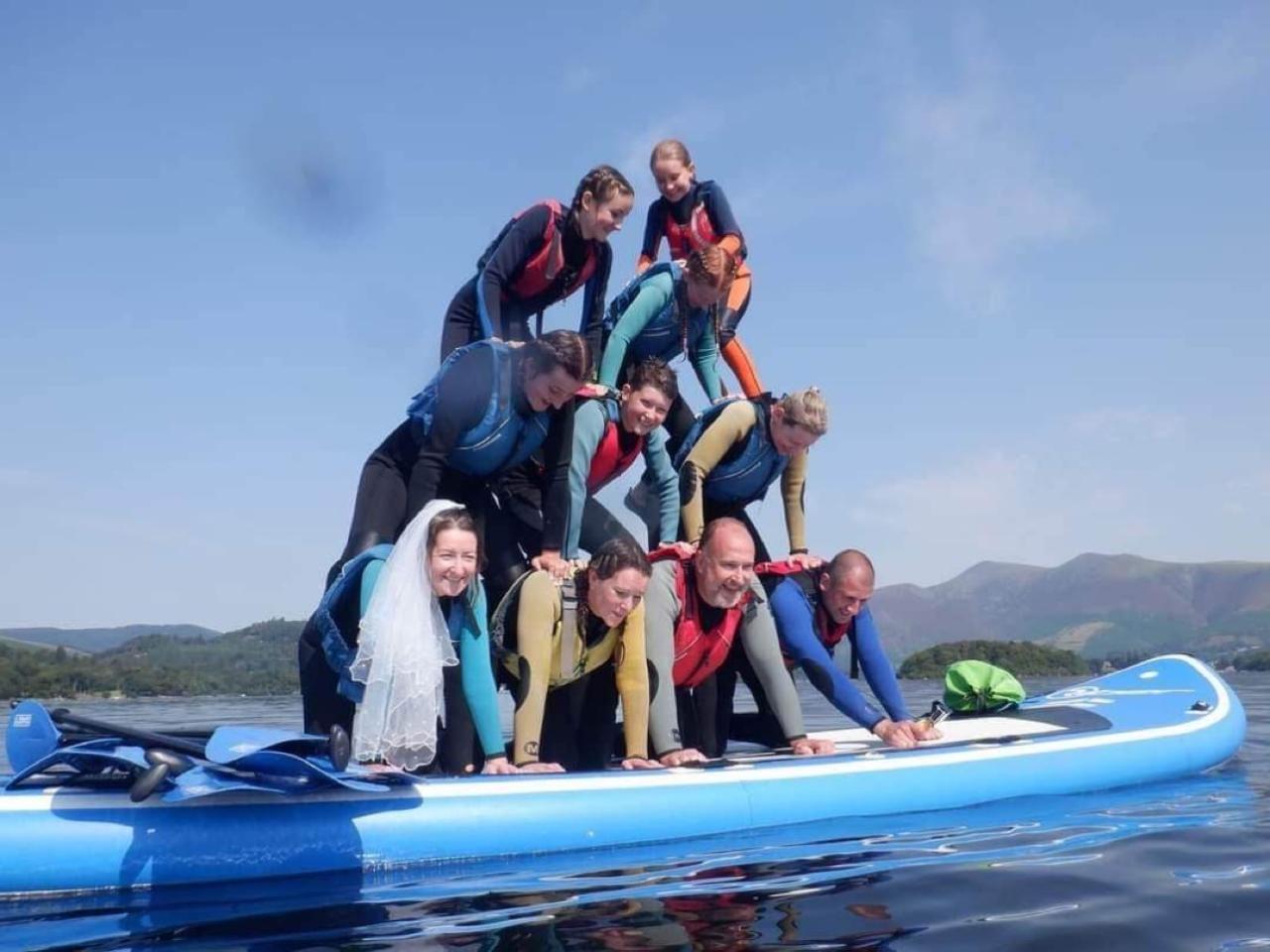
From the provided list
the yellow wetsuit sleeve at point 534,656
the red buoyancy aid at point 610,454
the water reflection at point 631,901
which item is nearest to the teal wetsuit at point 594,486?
the red buoyancy aid at point 610,454

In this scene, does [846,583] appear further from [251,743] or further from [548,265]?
[251,743]

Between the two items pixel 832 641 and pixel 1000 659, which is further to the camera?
pixel 1000 659

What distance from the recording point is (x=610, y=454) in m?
6.84

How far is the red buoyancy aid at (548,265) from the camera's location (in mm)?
7070

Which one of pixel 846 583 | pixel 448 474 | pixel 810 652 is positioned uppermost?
pixel 448 474

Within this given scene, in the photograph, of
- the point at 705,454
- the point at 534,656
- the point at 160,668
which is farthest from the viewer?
the point at 160,668

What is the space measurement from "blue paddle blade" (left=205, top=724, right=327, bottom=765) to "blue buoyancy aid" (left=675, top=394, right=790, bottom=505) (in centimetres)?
321

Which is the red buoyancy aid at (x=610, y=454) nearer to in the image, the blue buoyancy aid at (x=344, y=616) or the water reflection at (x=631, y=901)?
the blue buoyancy aid at (x=344, y=616)

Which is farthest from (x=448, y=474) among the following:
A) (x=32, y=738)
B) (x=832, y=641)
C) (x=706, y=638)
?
(x=832, y=641)

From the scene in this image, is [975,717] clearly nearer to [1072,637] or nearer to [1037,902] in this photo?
[1037,902]

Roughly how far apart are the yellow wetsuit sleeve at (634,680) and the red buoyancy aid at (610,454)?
44.1 inches

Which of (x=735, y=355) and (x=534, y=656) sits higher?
(x=735, y=355)

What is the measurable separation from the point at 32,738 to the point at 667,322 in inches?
171

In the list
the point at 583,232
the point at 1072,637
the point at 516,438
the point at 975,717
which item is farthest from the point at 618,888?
the point at 1072,637
